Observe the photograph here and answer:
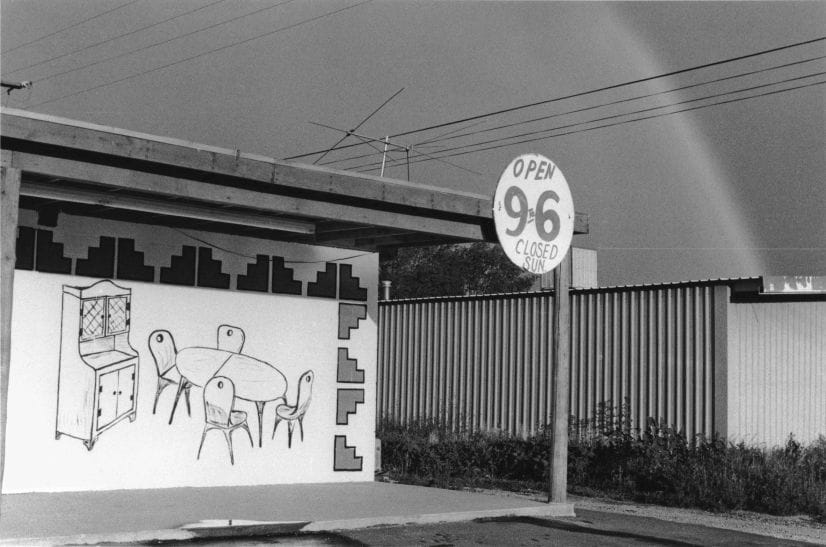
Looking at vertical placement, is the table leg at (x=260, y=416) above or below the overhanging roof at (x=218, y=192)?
below

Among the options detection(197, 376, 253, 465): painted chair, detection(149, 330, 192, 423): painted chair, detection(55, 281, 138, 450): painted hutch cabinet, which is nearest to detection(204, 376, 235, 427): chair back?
detection(197, 376, 253, 465): painted chair

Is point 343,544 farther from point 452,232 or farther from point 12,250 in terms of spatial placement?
point 452,232

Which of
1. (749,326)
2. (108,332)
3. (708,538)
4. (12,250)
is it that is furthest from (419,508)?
(749,326)

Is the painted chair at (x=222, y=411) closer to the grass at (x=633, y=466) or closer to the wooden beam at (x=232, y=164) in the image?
the wooden beam at (x=232, y=164)

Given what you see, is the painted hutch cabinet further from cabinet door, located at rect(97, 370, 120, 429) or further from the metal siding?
the metal siding

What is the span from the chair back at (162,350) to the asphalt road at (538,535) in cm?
408

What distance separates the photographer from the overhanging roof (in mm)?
9781

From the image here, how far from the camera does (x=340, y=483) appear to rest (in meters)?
15.0

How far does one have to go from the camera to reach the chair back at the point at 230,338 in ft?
46.3

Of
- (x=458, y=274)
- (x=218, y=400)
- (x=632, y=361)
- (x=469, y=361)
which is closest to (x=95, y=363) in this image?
(x=218, y=400)

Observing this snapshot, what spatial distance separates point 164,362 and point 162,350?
0.51 ft

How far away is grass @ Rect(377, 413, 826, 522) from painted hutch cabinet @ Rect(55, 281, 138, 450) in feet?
18.7

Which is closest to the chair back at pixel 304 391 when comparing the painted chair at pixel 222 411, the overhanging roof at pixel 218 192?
the painted chair at pixel 222 411

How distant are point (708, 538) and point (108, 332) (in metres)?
7.49
